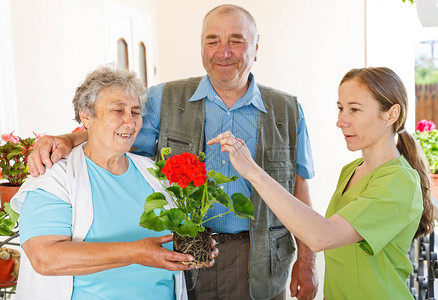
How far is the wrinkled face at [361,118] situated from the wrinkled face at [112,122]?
0.72 meters

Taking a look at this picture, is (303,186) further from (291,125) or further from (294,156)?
(291,125)

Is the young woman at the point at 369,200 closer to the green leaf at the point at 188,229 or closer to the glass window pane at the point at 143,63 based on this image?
the green leaf at the point at 188,229

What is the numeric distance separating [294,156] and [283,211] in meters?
0.77

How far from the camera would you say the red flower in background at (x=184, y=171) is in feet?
4.09

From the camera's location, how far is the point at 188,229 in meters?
1.29

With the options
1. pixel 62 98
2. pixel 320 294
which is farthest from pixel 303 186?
pixel 62 98

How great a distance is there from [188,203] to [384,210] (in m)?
0.57

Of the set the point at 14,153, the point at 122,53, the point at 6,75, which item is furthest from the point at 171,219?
the point at 122,53

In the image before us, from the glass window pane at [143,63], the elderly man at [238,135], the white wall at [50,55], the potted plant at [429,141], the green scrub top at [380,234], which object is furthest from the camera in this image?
the glass window pane at [143,63]

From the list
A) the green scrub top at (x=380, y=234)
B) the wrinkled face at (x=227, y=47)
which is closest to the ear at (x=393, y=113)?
the green scrub top at (x=380, y=234)

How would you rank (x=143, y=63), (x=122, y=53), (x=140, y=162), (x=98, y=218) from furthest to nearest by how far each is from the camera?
(x=143, y=63) → (x=122, y=53) → (x=140, y=162) → (x=98, y=218)

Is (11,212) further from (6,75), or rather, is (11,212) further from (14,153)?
(6,75)

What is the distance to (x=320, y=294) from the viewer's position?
392 cm

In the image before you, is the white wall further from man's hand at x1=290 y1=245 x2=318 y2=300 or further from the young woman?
the young woman
